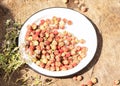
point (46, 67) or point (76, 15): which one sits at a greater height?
point (76, 15)

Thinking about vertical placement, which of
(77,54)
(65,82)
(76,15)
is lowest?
(65,82)

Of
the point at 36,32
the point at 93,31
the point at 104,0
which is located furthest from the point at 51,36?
the point at 104,0

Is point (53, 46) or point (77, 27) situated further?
point (77, 27)

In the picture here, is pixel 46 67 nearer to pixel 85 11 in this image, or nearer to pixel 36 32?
pixel 36 32

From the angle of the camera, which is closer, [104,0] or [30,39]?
[30,39]

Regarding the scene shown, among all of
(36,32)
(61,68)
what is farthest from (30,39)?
(61,68)

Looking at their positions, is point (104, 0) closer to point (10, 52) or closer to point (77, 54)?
point (77, 54)

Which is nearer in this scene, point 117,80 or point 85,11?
point 117,80

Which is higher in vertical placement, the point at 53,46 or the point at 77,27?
the point at 77,27

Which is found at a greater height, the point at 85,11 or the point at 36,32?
the point at 85,11
